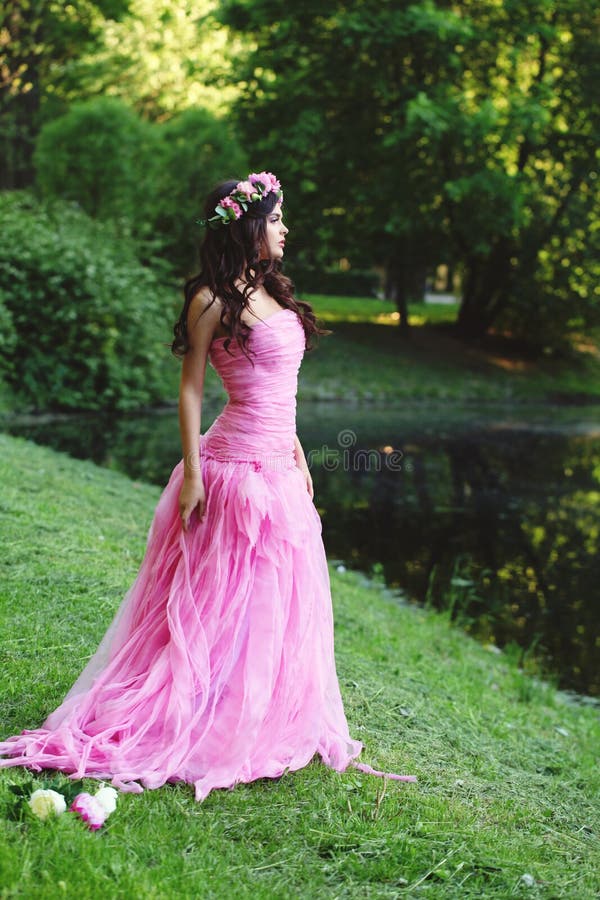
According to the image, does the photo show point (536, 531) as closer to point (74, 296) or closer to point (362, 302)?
point (74, 296)

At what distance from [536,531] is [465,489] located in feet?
7.56

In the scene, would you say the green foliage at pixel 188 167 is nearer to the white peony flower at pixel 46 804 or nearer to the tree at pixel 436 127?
the tree at pixel 436 127

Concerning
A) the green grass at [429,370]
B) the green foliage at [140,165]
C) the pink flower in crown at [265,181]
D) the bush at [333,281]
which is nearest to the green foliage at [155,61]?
the green foliage at [140,165]

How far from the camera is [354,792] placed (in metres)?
3.58

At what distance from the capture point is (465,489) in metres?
13.3

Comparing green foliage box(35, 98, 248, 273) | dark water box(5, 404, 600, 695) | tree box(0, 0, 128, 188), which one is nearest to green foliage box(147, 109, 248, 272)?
green foliage box(35, 98, 248, 273)

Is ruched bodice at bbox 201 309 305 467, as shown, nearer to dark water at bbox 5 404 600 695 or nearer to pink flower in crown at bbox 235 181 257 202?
pink flower in crown at bbox 235 181 257 202

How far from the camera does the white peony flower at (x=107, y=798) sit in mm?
3018

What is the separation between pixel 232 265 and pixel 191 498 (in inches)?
33.4

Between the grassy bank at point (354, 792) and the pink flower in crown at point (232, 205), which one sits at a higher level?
the pink flower in crown at point (232, 205)

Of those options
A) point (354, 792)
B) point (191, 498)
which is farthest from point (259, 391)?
point (354, 792)

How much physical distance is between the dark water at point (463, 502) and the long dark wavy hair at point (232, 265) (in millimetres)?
4184

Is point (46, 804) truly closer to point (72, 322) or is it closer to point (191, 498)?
point (191, 498)

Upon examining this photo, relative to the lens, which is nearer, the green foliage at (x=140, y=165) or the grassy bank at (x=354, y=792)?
the grassy bank at (x=354, y=792)
